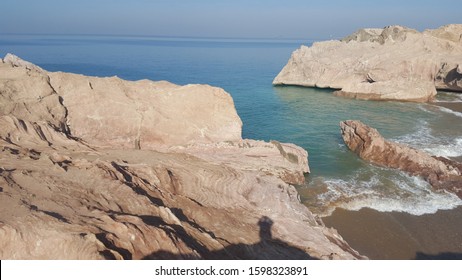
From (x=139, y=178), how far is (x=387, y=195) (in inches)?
524

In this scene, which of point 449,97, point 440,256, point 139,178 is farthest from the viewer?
point 449,97

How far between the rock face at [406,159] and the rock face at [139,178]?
5512 mm

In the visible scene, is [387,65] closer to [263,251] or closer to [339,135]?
[339,135]

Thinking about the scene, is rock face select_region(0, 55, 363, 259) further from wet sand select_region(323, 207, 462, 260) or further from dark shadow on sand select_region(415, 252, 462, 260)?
dark shadow on sand select_region(415, 252, 462, 260)

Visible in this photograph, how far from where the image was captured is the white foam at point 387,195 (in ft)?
59.2

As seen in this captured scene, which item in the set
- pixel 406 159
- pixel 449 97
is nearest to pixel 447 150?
pixel 406 159

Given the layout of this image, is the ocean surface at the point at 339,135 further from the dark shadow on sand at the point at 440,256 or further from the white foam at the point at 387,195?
the dark shadow on sand at the point at 440,256

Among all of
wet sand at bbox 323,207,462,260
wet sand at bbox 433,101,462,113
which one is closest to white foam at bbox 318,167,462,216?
wet sand at bbox 323,207,462,260

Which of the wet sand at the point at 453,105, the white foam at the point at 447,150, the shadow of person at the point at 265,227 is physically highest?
the wet sand at the point at 453,105

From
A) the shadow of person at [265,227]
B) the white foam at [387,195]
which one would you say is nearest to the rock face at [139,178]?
the shadow of person at [265,227]

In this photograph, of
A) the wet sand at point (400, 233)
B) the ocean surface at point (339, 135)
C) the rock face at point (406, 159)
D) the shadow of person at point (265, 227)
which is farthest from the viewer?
the rock face at point (406, 159)

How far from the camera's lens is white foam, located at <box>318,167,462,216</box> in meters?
18.0

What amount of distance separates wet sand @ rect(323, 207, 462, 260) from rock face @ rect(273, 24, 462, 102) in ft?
111

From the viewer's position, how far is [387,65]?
53.4 m
